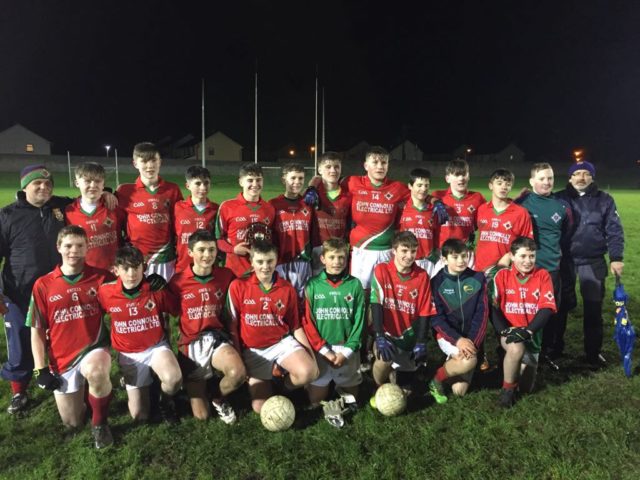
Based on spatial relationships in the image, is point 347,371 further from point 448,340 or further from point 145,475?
point 145,475

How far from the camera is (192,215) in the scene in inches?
185

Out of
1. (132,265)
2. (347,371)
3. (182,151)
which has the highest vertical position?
(182,151)

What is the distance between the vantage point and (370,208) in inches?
196

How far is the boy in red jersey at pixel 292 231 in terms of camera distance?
474cm

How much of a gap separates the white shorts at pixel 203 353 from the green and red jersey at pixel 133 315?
0.28 metres

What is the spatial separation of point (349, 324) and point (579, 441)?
1.78m

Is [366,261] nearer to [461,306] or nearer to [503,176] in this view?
[461,306]

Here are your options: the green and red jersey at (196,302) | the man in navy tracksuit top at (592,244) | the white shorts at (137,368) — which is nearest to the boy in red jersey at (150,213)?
the green and red jersey at (196,302)

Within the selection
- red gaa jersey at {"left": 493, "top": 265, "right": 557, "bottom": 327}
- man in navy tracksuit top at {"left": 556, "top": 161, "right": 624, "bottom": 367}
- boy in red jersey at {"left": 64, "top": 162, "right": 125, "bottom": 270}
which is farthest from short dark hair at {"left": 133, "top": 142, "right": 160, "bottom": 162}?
man in navy tracksuit top at {"left": 556, "top": 161, "right": 624, "bottom": 367}

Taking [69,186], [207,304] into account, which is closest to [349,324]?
[207,304]

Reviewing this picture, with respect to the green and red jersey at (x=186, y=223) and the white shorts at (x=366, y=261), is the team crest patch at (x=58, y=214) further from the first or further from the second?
the white shorts at (x=366, y=261)

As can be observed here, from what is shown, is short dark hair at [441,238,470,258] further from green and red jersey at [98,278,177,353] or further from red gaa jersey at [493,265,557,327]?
green and red jersey at [98,278,177,353]

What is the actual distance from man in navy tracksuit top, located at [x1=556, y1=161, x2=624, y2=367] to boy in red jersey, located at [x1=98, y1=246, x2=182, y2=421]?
368 centimetres

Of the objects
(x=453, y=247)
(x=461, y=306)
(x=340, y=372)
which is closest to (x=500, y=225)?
(x=453, y=247)
